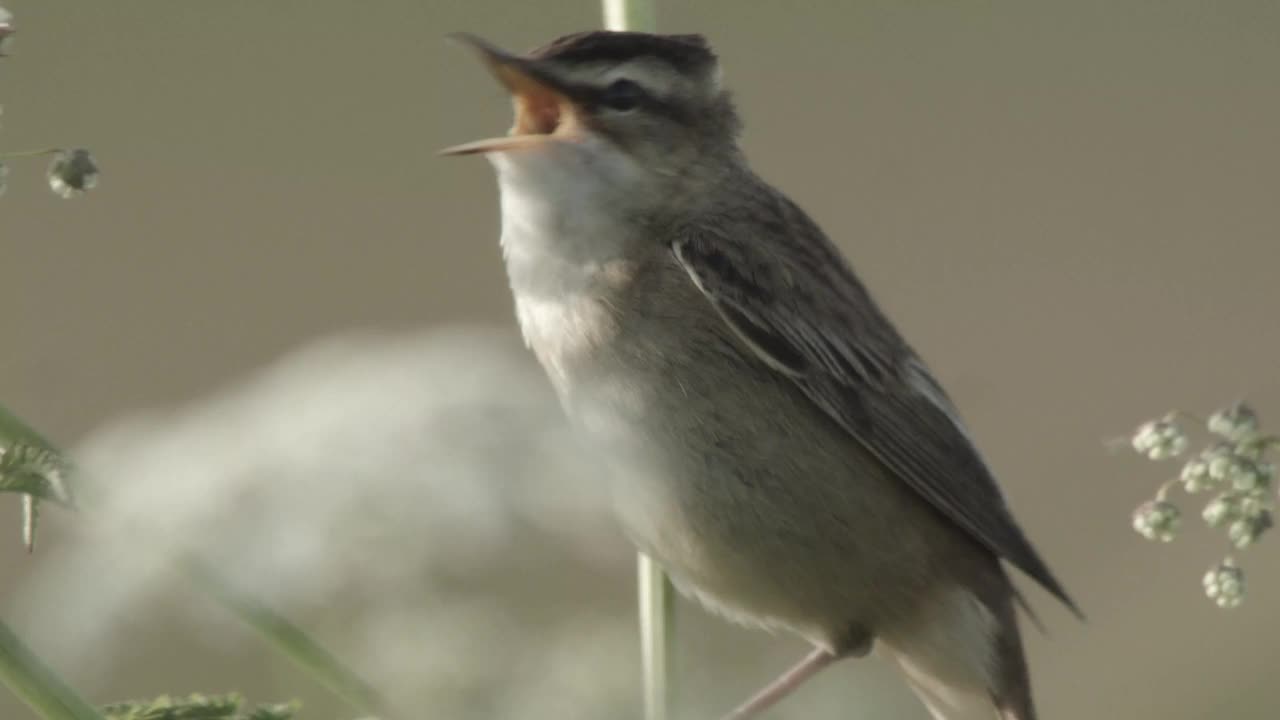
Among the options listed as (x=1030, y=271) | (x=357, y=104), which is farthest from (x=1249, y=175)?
(x=357, y=104)

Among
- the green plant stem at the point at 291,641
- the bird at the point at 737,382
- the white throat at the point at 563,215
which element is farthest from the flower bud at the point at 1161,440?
the white throat at the point at 563,215

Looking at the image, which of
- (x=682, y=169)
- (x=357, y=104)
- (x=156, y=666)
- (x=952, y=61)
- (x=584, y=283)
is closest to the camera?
(x=156, y=666)

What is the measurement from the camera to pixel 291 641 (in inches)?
60.2

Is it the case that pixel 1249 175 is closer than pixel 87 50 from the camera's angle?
No

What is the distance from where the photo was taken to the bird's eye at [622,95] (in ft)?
11.5

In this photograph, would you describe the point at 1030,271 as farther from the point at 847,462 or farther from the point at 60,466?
the point at 60,466

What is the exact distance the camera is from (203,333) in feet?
31.4

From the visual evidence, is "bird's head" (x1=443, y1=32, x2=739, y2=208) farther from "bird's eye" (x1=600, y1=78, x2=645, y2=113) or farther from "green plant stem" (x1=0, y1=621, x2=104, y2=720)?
"green plant stem" (x1=0, y1=621, x2=104, y2=720)

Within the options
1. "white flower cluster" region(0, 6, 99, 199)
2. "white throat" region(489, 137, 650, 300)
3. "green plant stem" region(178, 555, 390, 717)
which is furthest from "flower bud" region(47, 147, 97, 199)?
"white throat" region(489, 137, 650, 300)

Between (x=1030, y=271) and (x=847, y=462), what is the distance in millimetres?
9168

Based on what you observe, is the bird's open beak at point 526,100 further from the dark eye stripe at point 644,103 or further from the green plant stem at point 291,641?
the green plant stem at point 291,641

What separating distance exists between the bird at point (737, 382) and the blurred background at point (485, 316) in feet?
0.61

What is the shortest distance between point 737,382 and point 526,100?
24.7 inches

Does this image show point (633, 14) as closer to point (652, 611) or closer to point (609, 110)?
point (652, 611)
